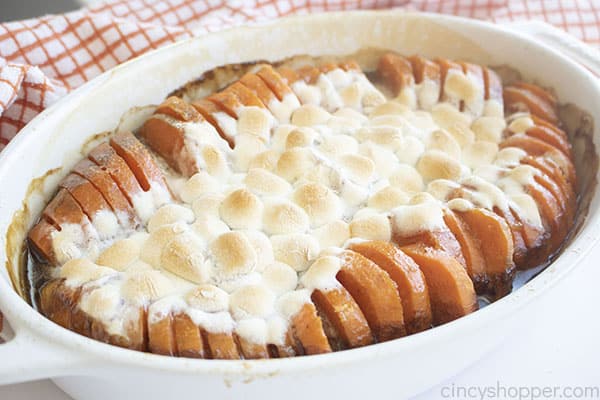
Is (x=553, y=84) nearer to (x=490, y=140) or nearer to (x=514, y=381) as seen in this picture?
(x=490, y=140)

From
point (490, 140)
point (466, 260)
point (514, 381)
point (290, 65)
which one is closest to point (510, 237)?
point (466, 260)

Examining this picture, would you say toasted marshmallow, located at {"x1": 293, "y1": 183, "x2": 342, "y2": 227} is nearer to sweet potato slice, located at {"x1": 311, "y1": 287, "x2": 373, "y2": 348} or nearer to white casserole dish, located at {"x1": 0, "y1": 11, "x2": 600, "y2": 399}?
sweet potato slice, located at {"x1": 311, "y1": 287, "x2": 373, "y2": 348}

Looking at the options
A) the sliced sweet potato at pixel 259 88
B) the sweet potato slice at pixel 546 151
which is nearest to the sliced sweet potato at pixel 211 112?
the sliced sweet potato at pixel 259 88

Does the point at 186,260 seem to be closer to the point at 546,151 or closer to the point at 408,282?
the point at 408,282

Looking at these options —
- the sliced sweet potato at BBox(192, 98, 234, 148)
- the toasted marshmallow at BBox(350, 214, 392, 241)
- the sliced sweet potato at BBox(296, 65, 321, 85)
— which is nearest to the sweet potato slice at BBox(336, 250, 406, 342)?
the toasted marshmallow at BBox(350, 214, 392, 241)

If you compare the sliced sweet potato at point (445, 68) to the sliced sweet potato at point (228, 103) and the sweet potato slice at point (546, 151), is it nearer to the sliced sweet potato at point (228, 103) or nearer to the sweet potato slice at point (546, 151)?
the sweet potato slice at point (546, 151)

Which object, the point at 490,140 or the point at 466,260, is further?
the point at 490,140

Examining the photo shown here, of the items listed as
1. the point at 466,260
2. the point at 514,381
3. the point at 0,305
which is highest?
the point at 0,305
